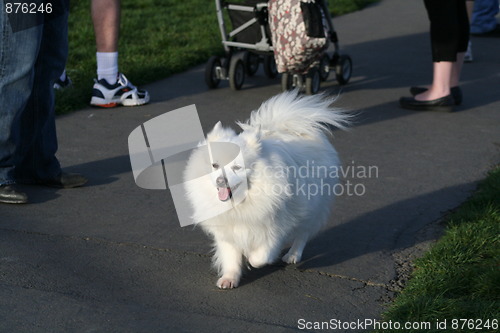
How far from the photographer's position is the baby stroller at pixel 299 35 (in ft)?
21.9

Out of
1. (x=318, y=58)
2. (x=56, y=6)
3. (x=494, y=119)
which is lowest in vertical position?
(x=494, y=119)

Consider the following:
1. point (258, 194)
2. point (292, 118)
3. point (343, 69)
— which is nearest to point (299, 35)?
point (343, 69)

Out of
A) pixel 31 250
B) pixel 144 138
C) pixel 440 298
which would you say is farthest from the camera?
pixel 144 138

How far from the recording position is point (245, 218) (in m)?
3.85

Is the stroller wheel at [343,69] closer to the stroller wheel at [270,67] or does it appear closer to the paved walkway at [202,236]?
the paved walkway at [202,236]

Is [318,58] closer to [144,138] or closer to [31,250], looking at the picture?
[144,138]

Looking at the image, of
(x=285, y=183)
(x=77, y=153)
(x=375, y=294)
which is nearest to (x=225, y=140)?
(x=285, y=183)

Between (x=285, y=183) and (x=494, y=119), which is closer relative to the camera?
(x=285, y=183)

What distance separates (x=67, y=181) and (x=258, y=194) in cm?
201

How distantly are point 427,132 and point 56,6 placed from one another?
3325mm

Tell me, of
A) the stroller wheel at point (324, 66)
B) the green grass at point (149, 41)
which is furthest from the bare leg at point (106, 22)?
the stroller wheel at point (324, 66)

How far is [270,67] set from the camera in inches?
328

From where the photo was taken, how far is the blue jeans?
487 cm

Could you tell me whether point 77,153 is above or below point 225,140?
below
